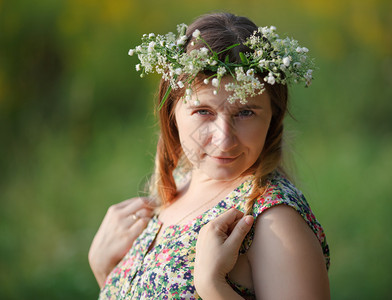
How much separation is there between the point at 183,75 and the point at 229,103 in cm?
19

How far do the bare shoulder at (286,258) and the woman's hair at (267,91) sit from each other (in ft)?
0.34

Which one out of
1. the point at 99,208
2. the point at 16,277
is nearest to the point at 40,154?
the point at 99,208

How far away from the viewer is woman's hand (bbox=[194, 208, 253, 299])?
1.34 metres

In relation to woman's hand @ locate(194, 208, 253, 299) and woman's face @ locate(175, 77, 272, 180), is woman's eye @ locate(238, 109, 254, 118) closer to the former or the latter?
woman's face @ locate(175, 77, 272, 180)

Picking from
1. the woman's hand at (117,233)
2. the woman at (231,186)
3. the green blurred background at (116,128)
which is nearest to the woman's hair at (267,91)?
the woman at (231,186)

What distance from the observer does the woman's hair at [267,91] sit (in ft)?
4.96

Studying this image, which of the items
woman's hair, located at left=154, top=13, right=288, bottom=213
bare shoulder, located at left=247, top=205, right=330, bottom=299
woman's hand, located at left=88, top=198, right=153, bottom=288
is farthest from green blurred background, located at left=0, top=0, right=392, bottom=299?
bare shoulder, located at left=247, top=205, right=330, bottom=299

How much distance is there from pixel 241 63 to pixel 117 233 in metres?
0.86

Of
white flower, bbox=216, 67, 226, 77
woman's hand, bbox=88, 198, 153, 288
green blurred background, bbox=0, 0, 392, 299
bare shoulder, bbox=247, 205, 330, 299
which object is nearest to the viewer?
bare shoulder, bbox=247, 205, 330, 299

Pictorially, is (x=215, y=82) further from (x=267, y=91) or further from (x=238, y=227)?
(x=238, y=227)

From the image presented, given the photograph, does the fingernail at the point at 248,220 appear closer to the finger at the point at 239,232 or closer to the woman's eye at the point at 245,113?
the finger at the point at 239,232

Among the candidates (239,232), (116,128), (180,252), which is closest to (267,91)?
(239,232)

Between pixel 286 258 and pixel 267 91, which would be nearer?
pixel 286 258

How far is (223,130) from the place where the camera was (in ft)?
4.82
